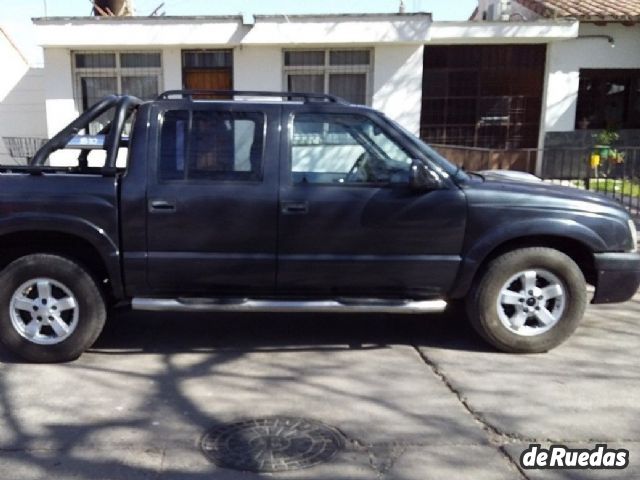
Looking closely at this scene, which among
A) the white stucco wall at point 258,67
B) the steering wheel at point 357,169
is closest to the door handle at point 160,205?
the steering wheel at point 357,169

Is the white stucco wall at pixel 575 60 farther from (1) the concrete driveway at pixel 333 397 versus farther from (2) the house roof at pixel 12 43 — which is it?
(2) the house roof at pixel 12 43

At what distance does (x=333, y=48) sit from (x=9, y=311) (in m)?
10.9

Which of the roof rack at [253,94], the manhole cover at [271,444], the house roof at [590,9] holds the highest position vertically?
the house roof at [590,9]

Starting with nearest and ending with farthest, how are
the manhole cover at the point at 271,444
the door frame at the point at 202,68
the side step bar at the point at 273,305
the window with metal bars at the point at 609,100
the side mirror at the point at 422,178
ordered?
the manhole cover at the point at 271,444 < the side mirror at the point at 422,178 < the side step bar at the point at 273,305 < the door frame at the point at 202,68 < the window with metal bars at the point at 609,100

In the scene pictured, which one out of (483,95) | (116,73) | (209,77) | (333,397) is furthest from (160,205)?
(483,95)

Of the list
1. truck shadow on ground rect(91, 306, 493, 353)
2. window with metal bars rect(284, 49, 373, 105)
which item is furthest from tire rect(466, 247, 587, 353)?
window with metal bars rect(284, 49, 373, 105)

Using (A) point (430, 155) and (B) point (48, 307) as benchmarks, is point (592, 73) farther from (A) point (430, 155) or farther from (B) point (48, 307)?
(B) point (48, 307)

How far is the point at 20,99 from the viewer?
50.8ft

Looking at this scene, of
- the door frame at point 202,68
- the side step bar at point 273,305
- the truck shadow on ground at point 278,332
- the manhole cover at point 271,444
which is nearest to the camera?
the manhole cover at point 271,444

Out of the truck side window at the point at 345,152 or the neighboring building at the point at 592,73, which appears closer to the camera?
the truck side window at the point at 345,152

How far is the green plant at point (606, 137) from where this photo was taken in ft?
46.5

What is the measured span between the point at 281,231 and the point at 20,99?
13.3 metres

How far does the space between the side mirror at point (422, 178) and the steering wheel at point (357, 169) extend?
1.26 feet

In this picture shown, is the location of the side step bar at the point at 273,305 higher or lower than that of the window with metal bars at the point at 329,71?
lower
